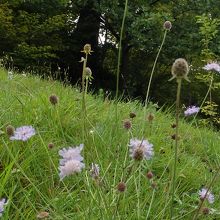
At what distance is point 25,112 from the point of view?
2.41 metres

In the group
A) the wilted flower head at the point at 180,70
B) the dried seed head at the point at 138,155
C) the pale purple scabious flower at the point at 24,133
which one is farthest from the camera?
the pale purple scabious flower at the point at 24,133

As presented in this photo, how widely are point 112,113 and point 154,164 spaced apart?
0.69 metres

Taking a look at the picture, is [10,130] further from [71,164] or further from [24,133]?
[71,164]

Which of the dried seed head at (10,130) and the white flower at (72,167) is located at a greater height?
the white flower at (72,167)

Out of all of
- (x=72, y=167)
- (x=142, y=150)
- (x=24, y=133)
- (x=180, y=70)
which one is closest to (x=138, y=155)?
(x=142, y=150)

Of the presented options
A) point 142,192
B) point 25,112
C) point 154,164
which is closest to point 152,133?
point 154,164

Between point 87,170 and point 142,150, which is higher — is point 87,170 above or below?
below

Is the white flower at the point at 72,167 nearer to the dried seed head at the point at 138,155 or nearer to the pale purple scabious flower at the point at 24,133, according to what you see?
the dried seed head at the point at 138,155

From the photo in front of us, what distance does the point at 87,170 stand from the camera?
1.49 m

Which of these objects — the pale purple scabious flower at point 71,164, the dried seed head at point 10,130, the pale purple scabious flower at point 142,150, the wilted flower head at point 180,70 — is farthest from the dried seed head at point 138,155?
the dried seed head at point 10,130

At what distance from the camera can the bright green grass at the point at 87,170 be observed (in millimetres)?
1492

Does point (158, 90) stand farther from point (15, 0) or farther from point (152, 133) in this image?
point (152, 133)

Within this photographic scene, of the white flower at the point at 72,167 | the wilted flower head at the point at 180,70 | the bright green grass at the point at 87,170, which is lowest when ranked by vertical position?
the bright green grass at the point at 87,170

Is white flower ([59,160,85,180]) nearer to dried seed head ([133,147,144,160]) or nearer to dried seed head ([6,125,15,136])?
dried seed head ([133,147,144,160])
